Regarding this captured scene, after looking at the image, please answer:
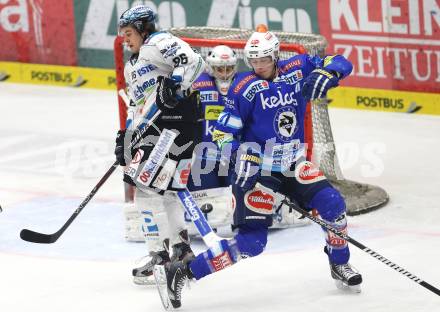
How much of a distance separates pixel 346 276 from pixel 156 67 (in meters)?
1.79

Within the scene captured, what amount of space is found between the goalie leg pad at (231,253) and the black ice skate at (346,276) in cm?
56

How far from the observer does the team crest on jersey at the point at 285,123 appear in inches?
279

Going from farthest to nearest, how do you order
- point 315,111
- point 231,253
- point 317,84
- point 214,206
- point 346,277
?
1. point 315,111
2. point 214,206
3. point 346,277
4. point 231,253
5. point 317,84

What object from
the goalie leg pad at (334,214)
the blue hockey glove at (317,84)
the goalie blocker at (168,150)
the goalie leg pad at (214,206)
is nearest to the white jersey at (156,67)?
the goalie blocker at (168,150)

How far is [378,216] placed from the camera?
920 cm

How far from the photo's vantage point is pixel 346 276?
23.7 feet

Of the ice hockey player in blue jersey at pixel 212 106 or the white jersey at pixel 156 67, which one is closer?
the white jersey at pixel 156 67

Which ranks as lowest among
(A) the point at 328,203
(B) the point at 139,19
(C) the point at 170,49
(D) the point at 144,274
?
(D) the point at 144,274

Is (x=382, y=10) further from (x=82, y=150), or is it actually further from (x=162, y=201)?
(x=162, y=201)

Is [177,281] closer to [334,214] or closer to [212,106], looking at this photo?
[334,214]

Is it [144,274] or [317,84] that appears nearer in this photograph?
[317,84]

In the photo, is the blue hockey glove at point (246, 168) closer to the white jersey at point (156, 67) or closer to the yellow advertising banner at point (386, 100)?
the white jersey at point (156, 67)

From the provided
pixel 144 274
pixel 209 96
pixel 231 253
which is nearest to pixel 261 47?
pixel 231 253

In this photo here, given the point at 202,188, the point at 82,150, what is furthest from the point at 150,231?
the point at 82,150
